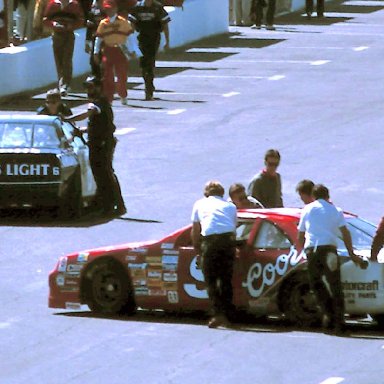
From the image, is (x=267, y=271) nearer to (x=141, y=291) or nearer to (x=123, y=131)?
(x=141, y=291)

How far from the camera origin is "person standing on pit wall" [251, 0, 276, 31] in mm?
52719

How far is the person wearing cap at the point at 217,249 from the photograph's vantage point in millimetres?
19938

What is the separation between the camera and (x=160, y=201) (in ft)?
96.2

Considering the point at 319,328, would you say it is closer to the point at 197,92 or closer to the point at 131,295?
the point at 131,295

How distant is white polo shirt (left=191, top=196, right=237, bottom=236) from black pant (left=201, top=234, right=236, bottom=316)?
0.27ft

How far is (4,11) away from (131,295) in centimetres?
1958

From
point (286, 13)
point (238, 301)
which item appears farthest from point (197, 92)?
point (238, 301)

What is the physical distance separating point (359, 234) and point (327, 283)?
1167 mm

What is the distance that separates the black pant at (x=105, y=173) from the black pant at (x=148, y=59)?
1133 centimetres

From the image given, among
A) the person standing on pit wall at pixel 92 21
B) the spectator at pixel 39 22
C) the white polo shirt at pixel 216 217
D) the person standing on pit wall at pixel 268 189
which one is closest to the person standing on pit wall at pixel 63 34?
the spectator at pixel 39 22

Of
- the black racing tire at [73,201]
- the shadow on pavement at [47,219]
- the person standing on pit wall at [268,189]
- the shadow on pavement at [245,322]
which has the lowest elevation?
the shadow on pavement at [47,219]

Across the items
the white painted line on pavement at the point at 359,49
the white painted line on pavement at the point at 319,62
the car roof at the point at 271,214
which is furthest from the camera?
the white painted line on pavement at the point at 359,49

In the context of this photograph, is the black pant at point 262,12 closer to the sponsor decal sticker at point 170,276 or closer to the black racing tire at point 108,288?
the black racing tire at point 108,288

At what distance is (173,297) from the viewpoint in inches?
806
